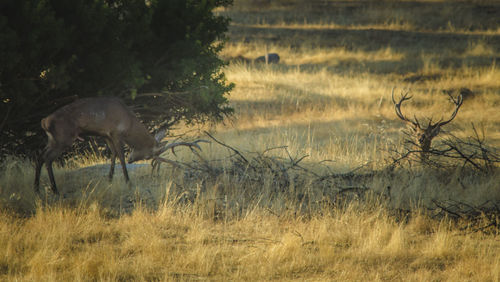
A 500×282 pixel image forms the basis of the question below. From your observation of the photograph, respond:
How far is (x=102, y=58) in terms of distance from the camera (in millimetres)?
6867

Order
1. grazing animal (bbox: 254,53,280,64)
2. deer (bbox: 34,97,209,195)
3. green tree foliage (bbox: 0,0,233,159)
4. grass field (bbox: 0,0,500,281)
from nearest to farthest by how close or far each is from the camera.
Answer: grass field (bbox: 0,0,500,281) → deer (bbox: 34,97,209,195) → green tree foliage (bbox: 0,0,233,159) → grazing animal (bbox: 254,53,280,64)

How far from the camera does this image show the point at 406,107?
14.8 meters

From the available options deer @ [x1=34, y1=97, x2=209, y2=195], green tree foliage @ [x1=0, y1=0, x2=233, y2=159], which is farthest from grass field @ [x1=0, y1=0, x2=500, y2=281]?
green tree foliage @ [x1=0, y1=0, x2=233, y2=159]

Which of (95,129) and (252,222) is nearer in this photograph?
(252,222)

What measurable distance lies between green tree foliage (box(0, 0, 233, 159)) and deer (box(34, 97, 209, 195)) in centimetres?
54

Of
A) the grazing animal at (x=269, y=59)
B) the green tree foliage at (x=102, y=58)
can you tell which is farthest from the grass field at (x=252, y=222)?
the grazing animal at (x=269, y=59)

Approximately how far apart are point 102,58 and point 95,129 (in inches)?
51.6

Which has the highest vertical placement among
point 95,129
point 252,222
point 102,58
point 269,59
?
point 102,58

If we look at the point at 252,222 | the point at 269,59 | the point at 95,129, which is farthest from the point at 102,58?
the point at 269,59

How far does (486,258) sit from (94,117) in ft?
13.9

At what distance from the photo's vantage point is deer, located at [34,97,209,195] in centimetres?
575

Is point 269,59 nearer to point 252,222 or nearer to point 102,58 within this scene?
point 102,58

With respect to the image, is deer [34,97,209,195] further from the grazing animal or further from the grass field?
the grazing animal

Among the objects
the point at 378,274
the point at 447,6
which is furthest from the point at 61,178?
the point at 447,6
